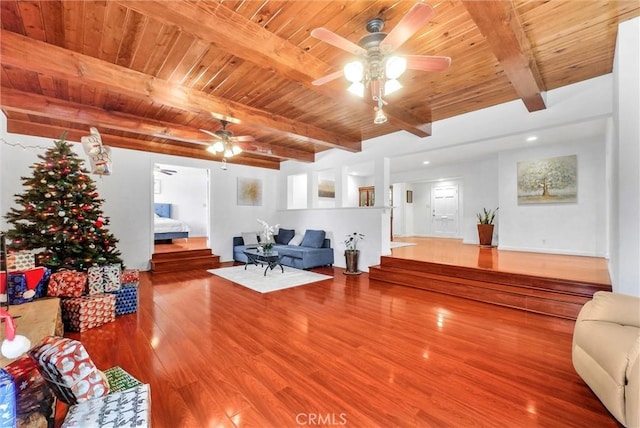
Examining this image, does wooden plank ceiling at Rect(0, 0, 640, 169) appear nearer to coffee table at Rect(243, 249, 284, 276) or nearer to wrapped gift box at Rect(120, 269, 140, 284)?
wrapped gift box at Rect(120, 269, 140, 284)

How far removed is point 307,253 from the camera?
625 centimetres

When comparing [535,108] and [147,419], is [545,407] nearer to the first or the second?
[147,419]

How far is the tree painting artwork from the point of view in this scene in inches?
229

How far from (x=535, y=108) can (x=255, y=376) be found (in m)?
4.69

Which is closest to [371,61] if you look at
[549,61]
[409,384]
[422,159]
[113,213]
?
[549,61]

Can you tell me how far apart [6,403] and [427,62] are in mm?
2997

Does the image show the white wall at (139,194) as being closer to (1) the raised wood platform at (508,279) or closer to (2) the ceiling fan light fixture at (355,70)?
(1) the raised wood platform at (508,279)

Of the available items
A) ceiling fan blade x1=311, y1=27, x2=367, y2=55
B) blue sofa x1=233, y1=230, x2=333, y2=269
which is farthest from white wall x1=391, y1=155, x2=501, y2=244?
ceiling fan blade x1=311, y1=27, x2=367, y2=55

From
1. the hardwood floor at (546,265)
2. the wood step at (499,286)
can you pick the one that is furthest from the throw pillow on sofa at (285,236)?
the hardwood floor at (546,265)

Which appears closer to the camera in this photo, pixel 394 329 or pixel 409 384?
pixel 409 384

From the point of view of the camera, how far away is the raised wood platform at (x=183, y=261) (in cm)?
612

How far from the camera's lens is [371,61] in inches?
85.4

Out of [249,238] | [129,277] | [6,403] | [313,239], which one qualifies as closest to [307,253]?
[313,239]

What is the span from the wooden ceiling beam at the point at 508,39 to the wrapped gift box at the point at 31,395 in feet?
10.9
